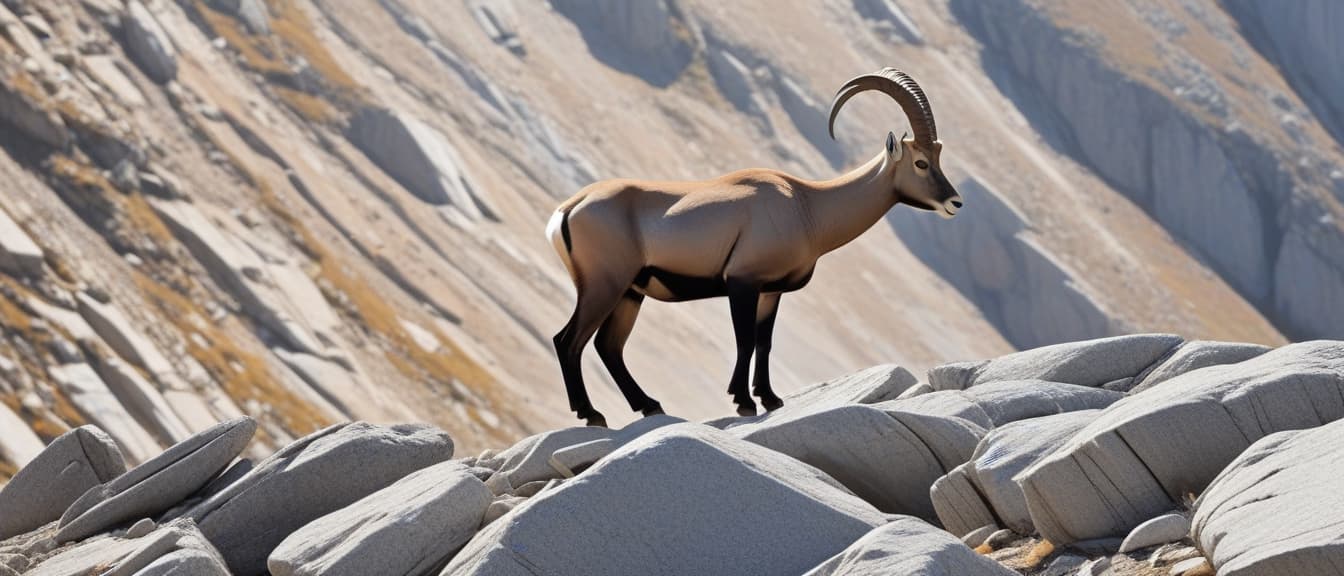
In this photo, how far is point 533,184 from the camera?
324 ft

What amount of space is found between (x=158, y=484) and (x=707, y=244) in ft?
19.3

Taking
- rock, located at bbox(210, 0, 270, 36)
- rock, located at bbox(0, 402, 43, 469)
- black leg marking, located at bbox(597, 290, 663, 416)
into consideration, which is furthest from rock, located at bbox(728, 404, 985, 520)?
rock, located at bbox(210, 0, 270, 36)

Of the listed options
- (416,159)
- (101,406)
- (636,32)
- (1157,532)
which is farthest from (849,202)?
(636,32)

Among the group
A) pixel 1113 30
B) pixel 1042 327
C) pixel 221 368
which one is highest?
pixel 1113 30

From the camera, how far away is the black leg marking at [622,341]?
1794 centimetres

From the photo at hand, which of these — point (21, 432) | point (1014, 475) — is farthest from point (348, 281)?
point (1014, 475)

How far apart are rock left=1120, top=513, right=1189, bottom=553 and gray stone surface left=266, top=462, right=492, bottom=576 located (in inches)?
199

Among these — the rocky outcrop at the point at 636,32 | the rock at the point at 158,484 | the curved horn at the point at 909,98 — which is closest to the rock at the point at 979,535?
the curved horn at the point at 909,98

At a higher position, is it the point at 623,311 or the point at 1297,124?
the point at 623,311

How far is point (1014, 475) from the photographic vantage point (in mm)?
13844

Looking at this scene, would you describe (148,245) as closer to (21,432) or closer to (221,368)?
(221,368)

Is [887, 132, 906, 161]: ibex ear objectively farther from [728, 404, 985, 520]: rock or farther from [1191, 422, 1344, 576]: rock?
[1191, 422, 1344, 576]: rock

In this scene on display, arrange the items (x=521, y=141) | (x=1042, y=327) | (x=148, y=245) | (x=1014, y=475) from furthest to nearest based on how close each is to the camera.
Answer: (x=1042, y=327) < (x=521, y=141) < (x=148, y=245) < (x=1014, y=475)

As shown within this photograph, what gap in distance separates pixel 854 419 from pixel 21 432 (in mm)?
46710
